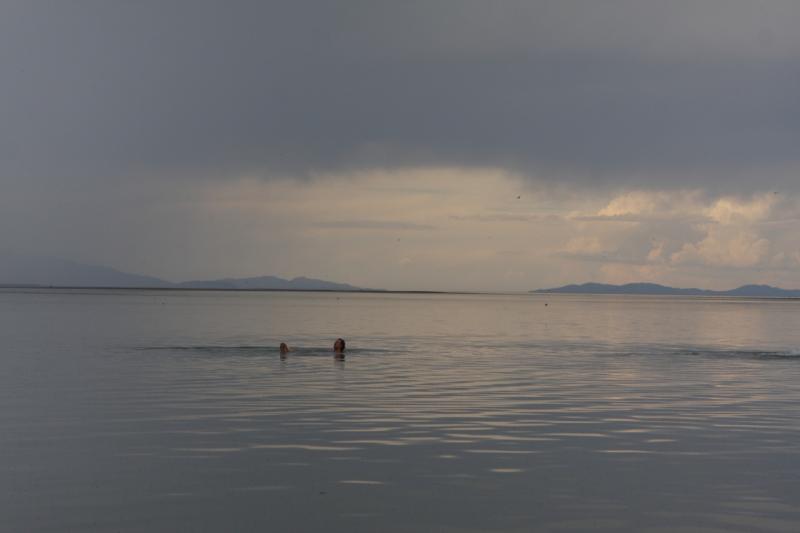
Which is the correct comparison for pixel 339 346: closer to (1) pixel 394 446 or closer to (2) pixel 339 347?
(2) pixel 339 347

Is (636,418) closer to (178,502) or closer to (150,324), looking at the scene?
(178,502)

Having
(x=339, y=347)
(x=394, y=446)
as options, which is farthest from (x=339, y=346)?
(x=394, y=446)

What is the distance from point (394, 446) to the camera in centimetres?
2130

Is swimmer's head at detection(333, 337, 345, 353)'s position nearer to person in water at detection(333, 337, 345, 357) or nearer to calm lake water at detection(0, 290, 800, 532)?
person in water at detection(333, 337, 345, 357)

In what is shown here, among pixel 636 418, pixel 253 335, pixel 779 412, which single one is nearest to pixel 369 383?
pixel 636 418

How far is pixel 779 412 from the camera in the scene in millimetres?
28266

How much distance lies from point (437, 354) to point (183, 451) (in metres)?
32.2

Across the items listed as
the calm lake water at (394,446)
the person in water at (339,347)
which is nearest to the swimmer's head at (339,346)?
the person in water at (339,347)

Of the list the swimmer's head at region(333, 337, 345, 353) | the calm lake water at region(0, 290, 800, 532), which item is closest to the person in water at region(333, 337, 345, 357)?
the swimmer's head at region(333, 337, 345, 353)

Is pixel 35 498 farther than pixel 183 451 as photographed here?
No

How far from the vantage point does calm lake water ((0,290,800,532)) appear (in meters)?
15.3

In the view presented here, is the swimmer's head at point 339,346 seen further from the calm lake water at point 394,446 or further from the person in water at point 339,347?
the calm lake water at point 394,446

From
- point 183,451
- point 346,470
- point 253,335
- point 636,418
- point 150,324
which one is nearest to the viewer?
point 346,470

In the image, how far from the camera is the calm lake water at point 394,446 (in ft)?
50.2
